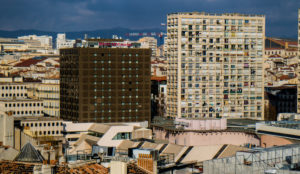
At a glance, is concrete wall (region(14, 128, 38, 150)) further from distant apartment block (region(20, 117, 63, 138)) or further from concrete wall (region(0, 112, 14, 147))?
distant apartment block (region(20, 117, 63, 138))

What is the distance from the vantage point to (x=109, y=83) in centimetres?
19625

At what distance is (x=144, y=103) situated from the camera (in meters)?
198

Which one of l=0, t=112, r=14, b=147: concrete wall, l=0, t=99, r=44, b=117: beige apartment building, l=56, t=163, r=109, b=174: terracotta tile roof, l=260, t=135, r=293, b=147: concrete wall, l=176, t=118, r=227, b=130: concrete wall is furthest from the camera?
l=0, t=99, r=44, b=117: beige apartment building

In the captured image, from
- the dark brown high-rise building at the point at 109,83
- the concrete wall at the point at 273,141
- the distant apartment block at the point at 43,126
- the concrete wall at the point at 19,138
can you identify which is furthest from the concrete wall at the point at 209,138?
the dark brown high-rise building at the point at 109,83

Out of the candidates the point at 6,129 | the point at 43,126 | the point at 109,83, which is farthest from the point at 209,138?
the point at 109,83

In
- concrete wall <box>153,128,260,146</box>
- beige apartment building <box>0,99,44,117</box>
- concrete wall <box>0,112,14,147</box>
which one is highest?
beige apartment building <box>0,99,44,117</box>

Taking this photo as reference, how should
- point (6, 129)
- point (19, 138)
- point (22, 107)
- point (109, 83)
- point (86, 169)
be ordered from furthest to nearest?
point (109, 83) → point (22, 107) → point (19, 138) → point (6, 129) → point (86, 169)

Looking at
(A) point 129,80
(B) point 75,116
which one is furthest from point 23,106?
(A) point 129,80

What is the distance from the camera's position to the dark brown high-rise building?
194 meters

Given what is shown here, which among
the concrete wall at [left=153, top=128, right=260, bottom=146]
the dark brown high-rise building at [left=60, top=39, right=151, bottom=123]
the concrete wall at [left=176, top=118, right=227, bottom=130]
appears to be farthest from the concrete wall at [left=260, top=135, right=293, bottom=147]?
the dark brown high-rise building at [left=60, top=39, right=151, bottom=123]

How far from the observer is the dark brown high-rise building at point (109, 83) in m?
194

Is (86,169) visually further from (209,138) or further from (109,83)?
(109,83)

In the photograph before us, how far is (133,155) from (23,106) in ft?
329

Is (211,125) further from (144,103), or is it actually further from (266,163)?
(266,163)
